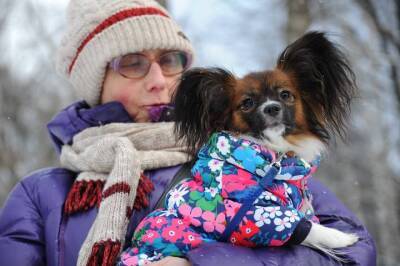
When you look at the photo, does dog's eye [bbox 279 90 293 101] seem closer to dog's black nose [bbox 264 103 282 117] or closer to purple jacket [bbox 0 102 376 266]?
dog's black nose [bbox 264 103 282 117]

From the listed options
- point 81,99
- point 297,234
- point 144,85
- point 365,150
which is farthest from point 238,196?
point 365,150

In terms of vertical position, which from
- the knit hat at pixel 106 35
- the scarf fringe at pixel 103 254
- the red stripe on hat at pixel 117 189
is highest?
the knit hat at pixel 106 35

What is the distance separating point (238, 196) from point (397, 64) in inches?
328

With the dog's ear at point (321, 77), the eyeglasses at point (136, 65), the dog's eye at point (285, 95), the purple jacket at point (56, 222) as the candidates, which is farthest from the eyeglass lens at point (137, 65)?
the dog's eye at point (285, 95)

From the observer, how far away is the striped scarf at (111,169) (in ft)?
9.71

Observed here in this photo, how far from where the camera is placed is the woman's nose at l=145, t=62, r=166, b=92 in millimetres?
3766

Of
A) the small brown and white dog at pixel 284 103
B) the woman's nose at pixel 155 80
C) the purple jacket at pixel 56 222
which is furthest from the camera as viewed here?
the woman's nose at pixel 155 80

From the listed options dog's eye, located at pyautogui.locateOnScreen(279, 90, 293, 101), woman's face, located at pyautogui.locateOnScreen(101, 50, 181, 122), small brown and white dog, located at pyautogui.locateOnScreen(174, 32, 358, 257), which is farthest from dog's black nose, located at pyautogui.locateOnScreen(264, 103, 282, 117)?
woman's face, located at pyautogui.locateOnScreen(101, 50, 181, 122)

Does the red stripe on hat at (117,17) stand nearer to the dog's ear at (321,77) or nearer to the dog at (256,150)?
the dog at (256,150)

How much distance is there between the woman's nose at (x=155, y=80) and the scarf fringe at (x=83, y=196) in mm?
794

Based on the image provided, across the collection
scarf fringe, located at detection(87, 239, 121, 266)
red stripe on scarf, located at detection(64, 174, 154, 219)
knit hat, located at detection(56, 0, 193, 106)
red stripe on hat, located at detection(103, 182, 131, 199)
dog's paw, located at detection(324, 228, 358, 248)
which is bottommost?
scarf fringe, located at detection(87, 239, 121, 266)

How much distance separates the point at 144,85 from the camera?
12.5ft

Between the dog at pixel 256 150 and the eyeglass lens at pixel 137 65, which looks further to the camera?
the eyeglass lens at pixel 137 65

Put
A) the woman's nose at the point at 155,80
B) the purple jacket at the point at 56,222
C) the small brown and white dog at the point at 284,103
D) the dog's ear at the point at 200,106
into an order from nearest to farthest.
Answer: the small brown and white dog at the point at 284,103, the dog's ear at the point at 200,106, the purple jacket at the point at 56,222, the woman's nose at the point at 155,80
